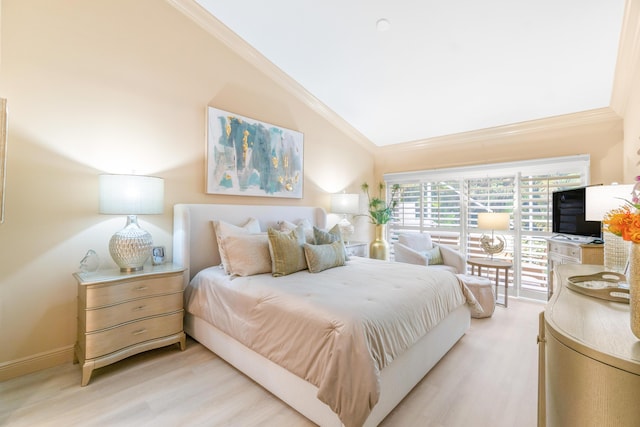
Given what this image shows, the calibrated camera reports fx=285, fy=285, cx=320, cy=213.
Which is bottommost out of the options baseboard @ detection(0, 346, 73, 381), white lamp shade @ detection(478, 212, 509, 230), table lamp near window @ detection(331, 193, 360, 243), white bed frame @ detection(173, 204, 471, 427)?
baseboard @ detection(0, 346, 73, 381)

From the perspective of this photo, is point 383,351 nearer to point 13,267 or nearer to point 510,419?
point 510,419

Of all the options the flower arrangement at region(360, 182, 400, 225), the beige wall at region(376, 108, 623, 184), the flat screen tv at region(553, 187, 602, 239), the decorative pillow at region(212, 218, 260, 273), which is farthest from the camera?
the flower arrangement at region(360, 182, 400, 225)

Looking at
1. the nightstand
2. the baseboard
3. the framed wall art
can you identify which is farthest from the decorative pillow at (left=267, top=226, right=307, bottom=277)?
the baseboard

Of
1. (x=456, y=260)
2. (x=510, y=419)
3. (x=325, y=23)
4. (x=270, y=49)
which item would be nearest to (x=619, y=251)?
(x=510, y=419)

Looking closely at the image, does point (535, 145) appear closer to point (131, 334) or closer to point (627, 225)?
point (627, 225)

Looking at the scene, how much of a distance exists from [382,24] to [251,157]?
1.95m

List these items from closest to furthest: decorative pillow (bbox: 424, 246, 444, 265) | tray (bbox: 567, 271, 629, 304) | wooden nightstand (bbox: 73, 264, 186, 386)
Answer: tray (bbox: 567, 271, 629, 304) → wooden nightstand (bbox: 73, 264, 186, 386) → decorative pillow (bbox: 424, 246, 444, 265)

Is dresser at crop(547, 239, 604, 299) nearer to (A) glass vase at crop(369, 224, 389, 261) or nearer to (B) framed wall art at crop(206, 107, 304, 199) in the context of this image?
(A) glass vase at crop(369, 224, 389, 261)

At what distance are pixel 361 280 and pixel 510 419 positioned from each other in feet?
3.95

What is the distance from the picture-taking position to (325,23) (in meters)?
2.84

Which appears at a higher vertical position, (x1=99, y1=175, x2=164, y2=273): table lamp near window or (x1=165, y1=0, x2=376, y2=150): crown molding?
(x1=165, y1=0, x2=376, y2=150): crown molding

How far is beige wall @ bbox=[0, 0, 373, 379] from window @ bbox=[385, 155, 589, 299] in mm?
3555

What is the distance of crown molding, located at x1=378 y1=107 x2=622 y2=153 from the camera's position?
338 centimetres

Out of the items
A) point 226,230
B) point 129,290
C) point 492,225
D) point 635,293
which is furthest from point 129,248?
point 492,225
